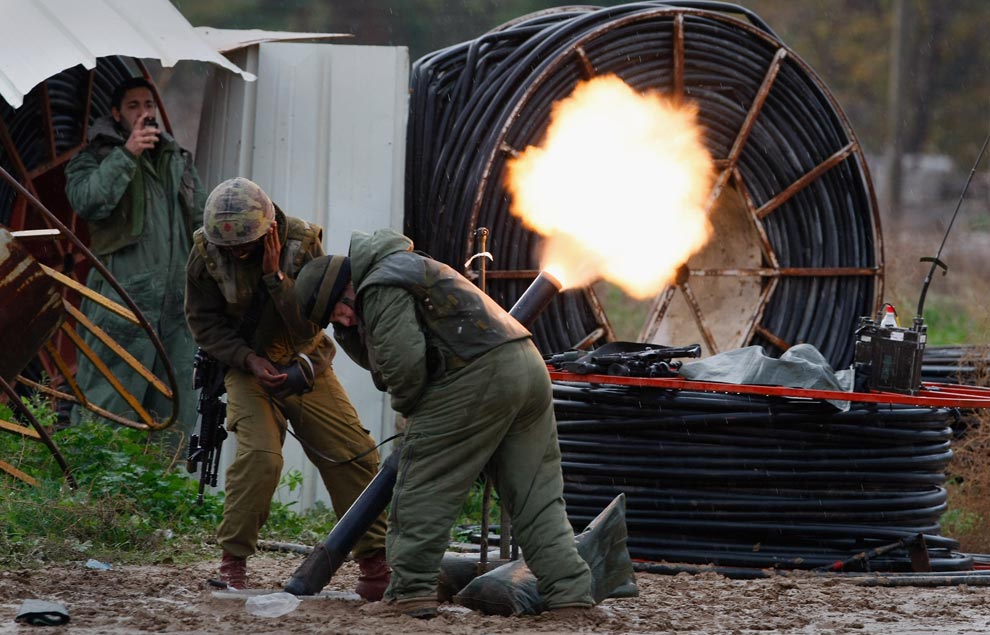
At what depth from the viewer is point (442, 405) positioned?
6.15m

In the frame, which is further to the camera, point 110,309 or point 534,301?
point 110,309

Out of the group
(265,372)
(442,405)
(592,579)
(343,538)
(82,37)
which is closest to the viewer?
Result: (442,405)

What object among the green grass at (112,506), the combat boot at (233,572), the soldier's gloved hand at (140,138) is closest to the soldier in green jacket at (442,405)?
the combat boot at (233,572)

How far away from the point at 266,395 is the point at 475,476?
1.18m

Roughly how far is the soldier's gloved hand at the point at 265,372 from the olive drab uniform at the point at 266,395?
0.04m

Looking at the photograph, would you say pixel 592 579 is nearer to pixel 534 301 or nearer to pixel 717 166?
pixel 534 301

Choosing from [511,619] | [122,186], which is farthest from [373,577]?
[122,186]

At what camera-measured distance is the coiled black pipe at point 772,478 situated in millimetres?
7867

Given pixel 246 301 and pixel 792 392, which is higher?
pixel 246 301

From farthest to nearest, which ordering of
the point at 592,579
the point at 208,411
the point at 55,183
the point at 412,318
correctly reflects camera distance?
the point at 55,183, the point at 208,411, the point at 592,579, the point at 412,318

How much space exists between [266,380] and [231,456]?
2.67 metres

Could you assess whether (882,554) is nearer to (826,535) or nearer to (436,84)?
(826,535)

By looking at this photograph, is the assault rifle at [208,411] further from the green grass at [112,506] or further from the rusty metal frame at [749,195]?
the rusty metal frame at [749,195]

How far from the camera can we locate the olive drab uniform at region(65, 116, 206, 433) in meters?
9.47
